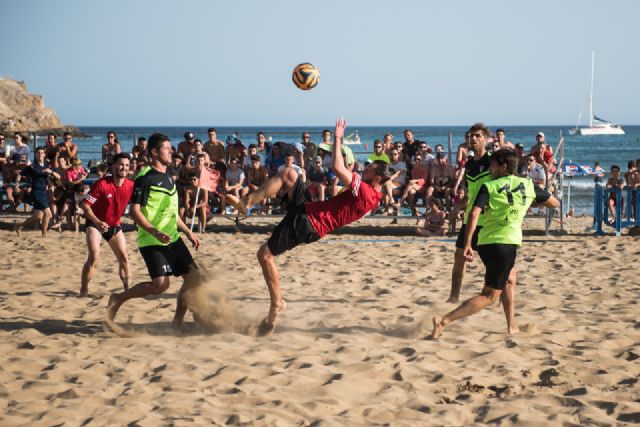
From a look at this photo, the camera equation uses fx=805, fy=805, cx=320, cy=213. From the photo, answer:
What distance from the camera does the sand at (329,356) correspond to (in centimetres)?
463

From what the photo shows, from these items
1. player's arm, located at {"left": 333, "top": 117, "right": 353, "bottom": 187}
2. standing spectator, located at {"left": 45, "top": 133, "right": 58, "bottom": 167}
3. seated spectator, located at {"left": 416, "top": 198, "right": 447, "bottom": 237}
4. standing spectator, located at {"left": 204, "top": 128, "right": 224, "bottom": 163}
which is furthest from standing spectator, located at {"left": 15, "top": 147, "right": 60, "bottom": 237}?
player's arm, located at {"left": 333, "top": 117, "right": 353, "bottom": 187}

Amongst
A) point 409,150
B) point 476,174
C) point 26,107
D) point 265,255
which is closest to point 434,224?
point 409,150

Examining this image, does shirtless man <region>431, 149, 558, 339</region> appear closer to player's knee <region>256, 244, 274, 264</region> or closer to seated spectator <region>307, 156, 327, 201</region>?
player's knee <region>256, 244, 274, 264</region>

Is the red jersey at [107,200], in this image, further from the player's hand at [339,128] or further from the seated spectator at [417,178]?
the seated spectator at [417,178]

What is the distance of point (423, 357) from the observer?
571 cm

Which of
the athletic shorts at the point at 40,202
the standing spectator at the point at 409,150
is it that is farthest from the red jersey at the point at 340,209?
the standing spectator at the point at 409,150

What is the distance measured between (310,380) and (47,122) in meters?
81.9

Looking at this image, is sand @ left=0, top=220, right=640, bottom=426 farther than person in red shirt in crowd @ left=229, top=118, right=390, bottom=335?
No

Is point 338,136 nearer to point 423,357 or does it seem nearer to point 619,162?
point 423,357

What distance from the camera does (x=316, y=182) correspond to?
581 inches

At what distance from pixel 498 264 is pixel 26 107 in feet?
266

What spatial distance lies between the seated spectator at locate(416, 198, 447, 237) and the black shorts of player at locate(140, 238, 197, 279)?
7.81m

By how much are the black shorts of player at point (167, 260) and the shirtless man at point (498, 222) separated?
81.9 inches

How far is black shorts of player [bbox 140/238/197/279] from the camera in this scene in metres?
6.45
